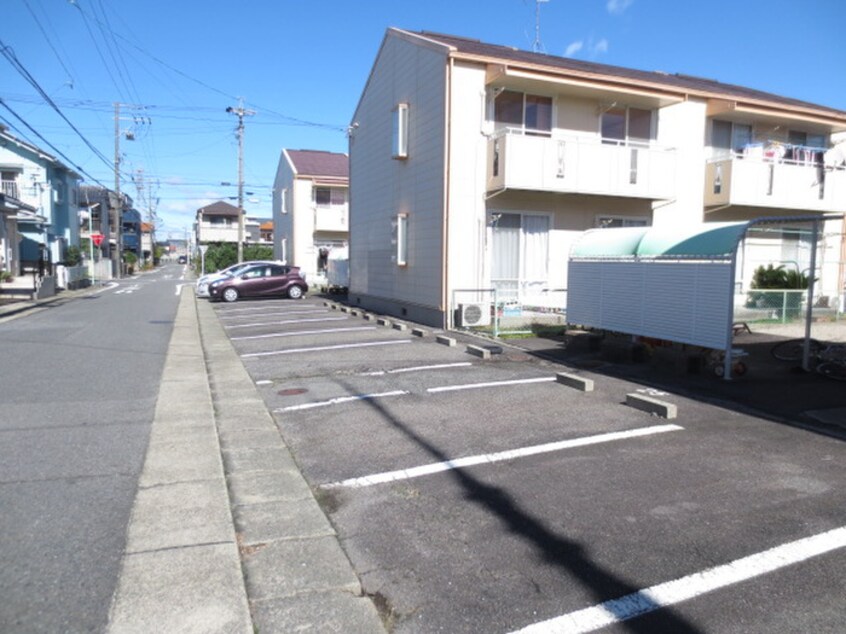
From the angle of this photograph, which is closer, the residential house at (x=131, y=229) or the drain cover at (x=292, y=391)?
the drain cover at (x=292, y=391)

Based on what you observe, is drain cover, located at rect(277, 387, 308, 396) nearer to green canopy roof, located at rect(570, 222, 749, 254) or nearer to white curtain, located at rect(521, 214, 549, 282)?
green canopy roof, located at rect(570, 222, 749, 254)

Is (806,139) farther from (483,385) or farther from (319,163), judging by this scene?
(319,163)

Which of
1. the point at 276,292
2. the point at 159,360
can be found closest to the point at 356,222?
the point at 276,292

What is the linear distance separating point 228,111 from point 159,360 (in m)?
29.8

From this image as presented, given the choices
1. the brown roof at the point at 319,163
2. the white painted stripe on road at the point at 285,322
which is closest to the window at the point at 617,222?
the white painted stripe on road at the point at 285,322

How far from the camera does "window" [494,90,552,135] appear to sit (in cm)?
1464

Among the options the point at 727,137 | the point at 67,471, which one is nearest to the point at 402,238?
the point at 727,137

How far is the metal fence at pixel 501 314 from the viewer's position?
13.3 meters

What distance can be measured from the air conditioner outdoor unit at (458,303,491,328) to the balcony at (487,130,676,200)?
9.05 feet

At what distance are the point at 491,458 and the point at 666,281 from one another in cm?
524

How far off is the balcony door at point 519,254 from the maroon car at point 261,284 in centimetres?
1240

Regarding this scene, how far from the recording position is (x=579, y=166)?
14.1 m

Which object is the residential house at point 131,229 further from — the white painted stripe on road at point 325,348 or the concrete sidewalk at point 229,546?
the concrete sidewalk at point 229,546

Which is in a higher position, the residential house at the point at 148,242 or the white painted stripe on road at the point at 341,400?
the residential house at the point at 148,242
